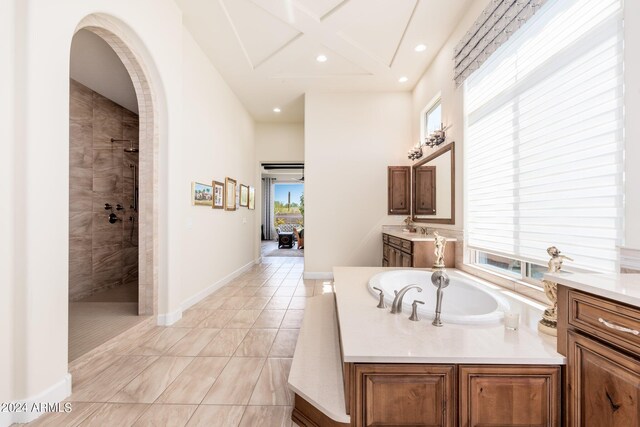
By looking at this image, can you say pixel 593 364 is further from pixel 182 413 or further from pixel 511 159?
pixel 182 413

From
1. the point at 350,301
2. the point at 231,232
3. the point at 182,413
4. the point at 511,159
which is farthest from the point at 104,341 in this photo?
the point at 511,159

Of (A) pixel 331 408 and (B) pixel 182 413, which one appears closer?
(A) pixel 331 408

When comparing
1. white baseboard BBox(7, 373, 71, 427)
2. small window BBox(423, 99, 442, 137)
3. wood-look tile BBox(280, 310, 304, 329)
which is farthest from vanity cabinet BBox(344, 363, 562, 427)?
small window BBox(423, 99, 442, 137)

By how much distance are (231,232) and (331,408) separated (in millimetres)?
4021

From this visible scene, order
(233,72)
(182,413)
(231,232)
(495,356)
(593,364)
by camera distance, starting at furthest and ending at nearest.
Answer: (231,232) → (233,72) → (182,413) → (495,356) → (593,364)

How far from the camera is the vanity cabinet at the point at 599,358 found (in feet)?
3.12

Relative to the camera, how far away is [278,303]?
3.62 meters

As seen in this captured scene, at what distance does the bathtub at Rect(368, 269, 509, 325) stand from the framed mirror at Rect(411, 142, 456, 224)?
35.6 inches

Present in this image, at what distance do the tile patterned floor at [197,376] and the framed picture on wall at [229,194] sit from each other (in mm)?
1924

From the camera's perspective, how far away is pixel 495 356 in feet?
4.11

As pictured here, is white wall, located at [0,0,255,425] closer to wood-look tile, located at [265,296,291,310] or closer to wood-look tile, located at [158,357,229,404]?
wood-look tile, located at [158,357,229,404]

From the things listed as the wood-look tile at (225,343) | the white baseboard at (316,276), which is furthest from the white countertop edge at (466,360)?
the white baseboard at (316,276)

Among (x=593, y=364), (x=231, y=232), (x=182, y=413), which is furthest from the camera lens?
(x=231, y=232)

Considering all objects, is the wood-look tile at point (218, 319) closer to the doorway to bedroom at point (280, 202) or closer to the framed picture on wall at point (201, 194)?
the framed picture on wall at point (201, 194)
